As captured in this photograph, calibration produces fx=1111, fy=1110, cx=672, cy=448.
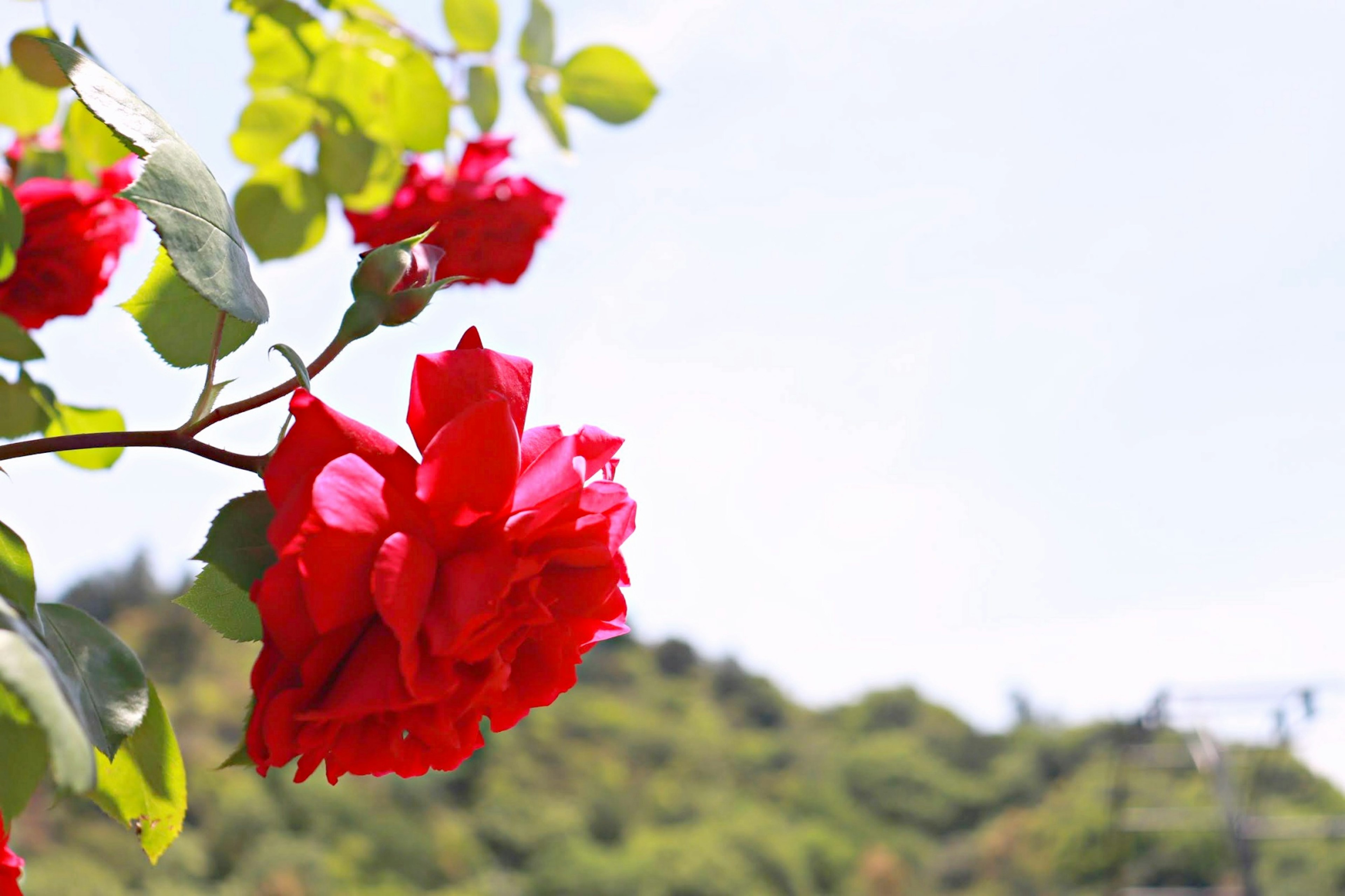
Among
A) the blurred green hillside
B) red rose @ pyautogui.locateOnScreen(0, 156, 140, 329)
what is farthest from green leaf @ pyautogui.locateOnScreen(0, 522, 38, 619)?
the blurred green hillside

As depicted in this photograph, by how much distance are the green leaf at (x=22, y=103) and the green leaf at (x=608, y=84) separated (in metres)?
0.31

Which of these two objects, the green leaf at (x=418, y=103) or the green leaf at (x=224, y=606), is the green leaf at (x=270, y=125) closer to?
the green leaf at (x=418, y=103)

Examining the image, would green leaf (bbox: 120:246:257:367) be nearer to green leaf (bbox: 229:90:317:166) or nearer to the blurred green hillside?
green leaf (bbox: 229:90:317:166)

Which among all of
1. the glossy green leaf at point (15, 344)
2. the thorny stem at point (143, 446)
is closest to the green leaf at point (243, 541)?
the thorny stem at point (143, 446)

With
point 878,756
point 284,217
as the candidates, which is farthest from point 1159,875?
point 284,217

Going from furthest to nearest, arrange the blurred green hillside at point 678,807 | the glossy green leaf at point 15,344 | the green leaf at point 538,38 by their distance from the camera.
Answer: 1. the blurred green hillside at point 678,807
2. the green leaf at point 538,38
3. the glossy green leaf at point 15,344

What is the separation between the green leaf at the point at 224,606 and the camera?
0.89 ft

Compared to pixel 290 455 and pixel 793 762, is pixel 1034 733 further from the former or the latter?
pixel 290 455

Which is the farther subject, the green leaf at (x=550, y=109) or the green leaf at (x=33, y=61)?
the green leaf at (x=550, y=109)

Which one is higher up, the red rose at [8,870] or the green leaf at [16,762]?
the green leaf at [16,762]

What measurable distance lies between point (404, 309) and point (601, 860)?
10958 millimetres

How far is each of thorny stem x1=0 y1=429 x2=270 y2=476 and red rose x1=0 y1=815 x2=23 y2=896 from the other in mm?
94

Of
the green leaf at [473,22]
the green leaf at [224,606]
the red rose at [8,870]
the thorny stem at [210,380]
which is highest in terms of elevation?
the green leaf at [473,22]

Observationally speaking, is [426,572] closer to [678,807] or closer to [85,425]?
[85,425]
